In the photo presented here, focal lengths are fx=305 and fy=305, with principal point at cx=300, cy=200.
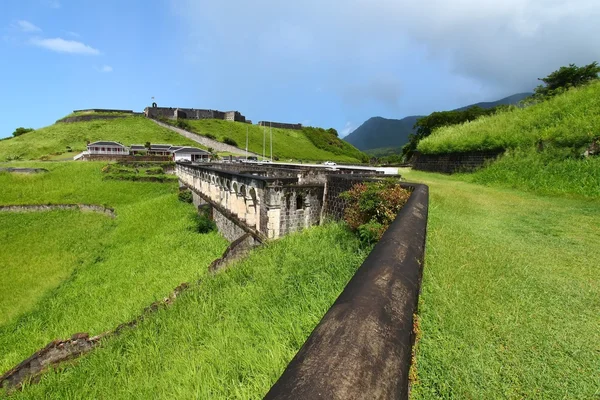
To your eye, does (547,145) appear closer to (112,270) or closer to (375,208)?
(375,208)

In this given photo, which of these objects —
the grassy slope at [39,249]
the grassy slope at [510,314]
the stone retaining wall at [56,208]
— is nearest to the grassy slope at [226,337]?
the grassy slope at [510,314]

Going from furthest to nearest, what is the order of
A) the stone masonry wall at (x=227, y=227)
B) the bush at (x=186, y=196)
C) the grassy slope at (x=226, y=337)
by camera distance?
the bush at (x=186, y=196) < the stone masonry wall at (x=227, y=227) < the grassy slope at (x=226, y=337)

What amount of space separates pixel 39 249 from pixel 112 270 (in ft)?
20.9

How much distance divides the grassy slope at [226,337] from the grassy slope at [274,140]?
63680 mm

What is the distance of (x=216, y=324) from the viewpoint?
4.52 m

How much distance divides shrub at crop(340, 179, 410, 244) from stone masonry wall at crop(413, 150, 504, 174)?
9.77 meters

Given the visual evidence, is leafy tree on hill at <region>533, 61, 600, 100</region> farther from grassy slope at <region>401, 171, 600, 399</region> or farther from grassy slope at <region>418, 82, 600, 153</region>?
grassy slope at <region>401, 171, 600, 399</region>

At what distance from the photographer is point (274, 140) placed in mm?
79938

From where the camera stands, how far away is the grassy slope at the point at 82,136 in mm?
55469

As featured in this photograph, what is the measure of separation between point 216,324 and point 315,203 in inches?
216

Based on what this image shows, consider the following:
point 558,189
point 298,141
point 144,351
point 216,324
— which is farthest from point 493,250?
point 298,141

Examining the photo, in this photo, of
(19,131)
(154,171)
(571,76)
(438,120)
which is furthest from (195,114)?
(571,76)

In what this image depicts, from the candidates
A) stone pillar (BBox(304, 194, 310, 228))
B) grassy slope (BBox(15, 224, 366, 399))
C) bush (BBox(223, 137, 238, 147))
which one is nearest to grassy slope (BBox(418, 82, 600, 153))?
stone pillar (BBox(304, 194, 310, 228))

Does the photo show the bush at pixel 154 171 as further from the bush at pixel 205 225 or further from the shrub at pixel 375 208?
the shrub at pixel 375 208
